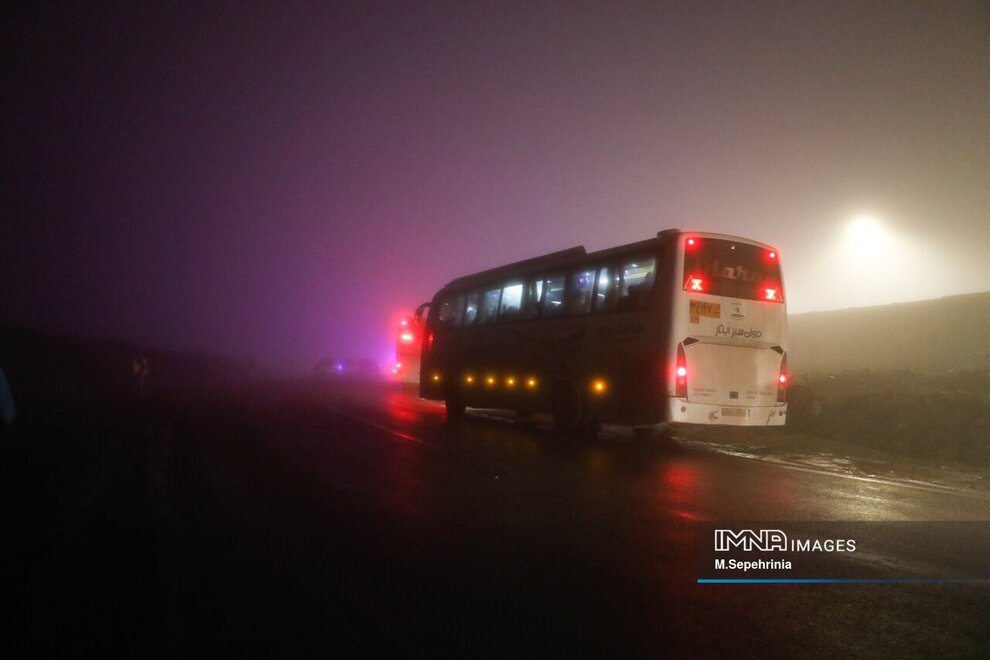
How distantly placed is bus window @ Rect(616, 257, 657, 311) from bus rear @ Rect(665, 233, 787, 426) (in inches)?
27.6

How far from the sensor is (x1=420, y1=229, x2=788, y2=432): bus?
38.6 feet

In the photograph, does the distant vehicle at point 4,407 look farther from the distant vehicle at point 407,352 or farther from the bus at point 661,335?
the distant vehicle at point 407,352

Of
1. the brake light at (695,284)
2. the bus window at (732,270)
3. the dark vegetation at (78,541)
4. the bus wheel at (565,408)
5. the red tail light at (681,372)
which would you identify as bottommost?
the dark vegetation at (78,541)

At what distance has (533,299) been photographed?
16281 millimetres

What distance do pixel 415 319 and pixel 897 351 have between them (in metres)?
30.6

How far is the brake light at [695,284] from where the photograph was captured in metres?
11.8

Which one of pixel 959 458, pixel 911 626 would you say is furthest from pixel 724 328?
pixel 911 626

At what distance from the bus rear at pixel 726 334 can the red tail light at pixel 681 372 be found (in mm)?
16

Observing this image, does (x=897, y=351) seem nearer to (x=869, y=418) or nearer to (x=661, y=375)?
(x=869, y=418)

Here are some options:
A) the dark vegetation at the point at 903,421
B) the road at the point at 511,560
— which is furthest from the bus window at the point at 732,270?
the dark vegetation at the point at 903,421

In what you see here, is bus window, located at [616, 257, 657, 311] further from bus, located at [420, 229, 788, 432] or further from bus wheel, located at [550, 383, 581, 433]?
bus wheel, located at [550, 383, 581, 433]

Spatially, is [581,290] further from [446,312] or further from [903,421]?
[903,421]

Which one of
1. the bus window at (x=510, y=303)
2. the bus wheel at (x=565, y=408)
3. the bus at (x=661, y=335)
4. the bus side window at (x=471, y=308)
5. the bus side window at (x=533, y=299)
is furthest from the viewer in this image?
the bus side window at (x=471, y=308)

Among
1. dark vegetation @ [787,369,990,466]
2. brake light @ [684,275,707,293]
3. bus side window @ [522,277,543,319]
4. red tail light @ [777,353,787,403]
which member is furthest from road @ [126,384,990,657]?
bus side window @ [522,277,543,319]
